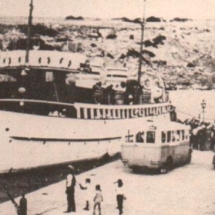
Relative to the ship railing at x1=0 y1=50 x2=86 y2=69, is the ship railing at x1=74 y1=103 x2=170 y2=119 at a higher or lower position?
lower

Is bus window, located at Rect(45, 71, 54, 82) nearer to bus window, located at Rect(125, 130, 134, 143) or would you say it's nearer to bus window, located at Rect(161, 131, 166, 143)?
bus window, located at Rect(125, 130, 134, 143)

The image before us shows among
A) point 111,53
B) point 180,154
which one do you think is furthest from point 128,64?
point 180,154

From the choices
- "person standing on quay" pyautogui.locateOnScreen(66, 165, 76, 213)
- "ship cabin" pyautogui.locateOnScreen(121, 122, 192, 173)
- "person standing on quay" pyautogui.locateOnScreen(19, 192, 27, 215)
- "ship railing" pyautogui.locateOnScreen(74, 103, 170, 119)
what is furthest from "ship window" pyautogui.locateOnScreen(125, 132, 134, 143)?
"person standing on quay" pyautogui.locateOnScreen(19, 192, 27, 215)

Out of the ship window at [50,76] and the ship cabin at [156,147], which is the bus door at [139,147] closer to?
the ship cabin at [156,147]

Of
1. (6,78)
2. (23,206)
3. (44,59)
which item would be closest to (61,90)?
(44,59)

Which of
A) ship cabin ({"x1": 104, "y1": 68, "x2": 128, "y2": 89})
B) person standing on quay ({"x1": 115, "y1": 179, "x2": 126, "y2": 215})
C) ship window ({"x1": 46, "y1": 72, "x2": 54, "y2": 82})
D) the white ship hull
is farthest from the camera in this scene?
ship window ({"x1": 46, "y1": 72, "x2": 54, "y2": 82})

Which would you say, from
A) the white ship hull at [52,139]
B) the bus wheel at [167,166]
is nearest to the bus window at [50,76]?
the white ship hull at [52,139]
